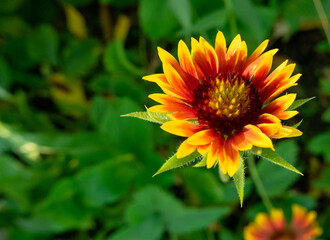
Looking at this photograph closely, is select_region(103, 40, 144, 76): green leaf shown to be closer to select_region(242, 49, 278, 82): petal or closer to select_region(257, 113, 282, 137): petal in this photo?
select_region(242, 49, 278, 82): petal

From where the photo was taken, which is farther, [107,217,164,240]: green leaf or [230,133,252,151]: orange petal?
[107,217,164,240]: green leaf

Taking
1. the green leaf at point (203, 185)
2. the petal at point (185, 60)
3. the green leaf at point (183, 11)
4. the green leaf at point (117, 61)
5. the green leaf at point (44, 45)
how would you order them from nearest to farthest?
the petal at point (185, 60) → the green leaf at point (183, 11) → the green leaf at point (203, 185) → the green leaf at point (117, 61) → the green leaf at point (44, 45)

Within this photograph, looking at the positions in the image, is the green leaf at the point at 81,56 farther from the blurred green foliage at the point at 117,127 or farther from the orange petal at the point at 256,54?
the orange petal at the point at 256,54

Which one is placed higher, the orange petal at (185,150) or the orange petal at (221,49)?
the orange petal at (221,49)

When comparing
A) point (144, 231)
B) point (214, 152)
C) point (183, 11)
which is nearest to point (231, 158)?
point (214, 152)

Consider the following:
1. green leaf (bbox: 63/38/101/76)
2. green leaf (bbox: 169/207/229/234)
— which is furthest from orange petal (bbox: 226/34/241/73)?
green leaf (bbox: 63/38/101/76)

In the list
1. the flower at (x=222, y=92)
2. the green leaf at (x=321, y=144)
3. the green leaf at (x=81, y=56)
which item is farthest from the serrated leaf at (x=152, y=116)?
the green leaf at (x=81, y=56)
